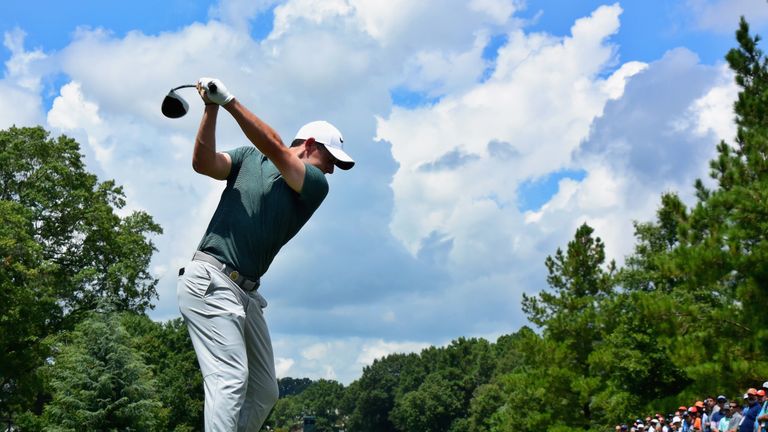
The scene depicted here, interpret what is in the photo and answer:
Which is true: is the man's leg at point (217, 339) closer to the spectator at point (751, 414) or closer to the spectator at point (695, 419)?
the spectator at point (751, 414)

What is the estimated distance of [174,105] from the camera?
5473mm

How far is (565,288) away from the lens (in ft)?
166

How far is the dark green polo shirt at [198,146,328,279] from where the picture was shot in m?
5.18

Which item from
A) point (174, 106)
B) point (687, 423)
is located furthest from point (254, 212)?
point (687, 423)

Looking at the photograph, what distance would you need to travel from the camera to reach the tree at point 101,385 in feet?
101

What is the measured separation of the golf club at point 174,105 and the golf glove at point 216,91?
482 millimetres

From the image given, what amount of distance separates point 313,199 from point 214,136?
2.32 feet

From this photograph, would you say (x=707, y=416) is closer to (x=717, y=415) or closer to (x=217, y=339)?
(x=717, y=415)

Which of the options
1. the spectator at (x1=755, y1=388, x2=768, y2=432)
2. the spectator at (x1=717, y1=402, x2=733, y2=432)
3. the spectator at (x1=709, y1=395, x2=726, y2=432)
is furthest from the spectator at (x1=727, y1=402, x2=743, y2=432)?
the spectator at (x1=755, y1=388, x2=768, y2=432)

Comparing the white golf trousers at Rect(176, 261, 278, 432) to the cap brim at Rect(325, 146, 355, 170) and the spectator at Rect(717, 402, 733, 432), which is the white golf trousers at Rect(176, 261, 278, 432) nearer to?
the cap brim at Rect(325, 146, 355, 170)

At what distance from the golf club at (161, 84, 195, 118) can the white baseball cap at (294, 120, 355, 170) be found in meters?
0.73

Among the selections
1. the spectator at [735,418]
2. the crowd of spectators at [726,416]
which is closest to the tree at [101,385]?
the crowd of spectators at [726,416]

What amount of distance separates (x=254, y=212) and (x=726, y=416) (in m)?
16.8

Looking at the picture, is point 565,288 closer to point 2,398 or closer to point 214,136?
point 2,398
